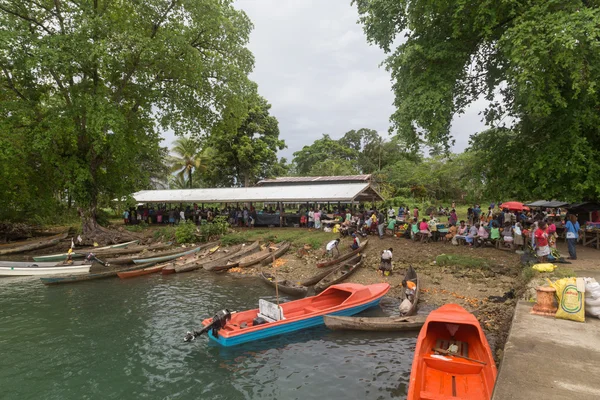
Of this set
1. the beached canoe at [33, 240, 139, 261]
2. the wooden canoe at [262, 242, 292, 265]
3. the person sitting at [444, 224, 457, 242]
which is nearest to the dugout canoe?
the beached canoe at [33, 240, 139, 261]

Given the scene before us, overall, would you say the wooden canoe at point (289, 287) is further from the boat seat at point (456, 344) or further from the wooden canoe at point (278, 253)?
the boat seat at point (456, 344)

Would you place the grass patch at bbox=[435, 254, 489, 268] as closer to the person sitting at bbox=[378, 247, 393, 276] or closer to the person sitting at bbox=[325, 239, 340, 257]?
the person sitting at bbox=[378, 247, 393, 276]

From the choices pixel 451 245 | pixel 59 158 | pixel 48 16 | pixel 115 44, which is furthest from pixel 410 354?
pixel 48 16

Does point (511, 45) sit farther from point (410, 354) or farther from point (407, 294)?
point (410, 354)

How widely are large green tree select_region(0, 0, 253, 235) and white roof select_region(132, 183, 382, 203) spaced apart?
5587 mm

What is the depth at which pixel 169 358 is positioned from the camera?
9.35 metres

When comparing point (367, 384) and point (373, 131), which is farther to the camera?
point (373, 131)

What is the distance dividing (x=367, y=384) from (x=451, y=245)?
480 inches

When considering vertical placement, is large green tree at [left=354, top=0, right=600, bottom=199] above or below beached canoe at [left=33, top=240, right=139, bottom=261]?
above

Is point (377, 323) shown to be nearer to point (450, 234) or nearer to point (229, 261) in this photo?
point (450, 234)

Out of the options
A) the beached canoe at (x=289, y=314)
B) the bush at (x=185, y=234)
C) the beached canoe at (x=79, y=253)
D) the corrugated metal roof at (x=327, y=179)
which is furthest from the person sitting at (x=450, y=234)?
the beached canoe at (x=79, y=253)

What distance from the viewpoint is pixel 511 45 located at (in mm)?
12766

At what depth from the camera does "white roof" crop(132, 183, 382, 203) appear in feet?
76.7

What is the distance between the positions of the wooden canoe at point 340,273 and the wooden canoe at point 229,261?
6.29 m
